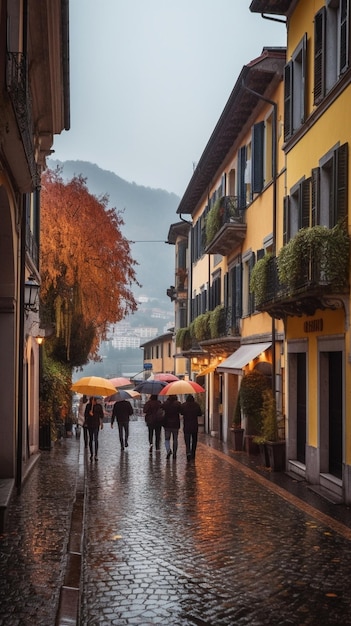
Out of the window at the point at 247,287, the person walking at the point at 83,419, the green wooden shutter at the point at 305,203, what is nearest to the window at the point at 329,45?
the green wooden shutter at the point at 305,203

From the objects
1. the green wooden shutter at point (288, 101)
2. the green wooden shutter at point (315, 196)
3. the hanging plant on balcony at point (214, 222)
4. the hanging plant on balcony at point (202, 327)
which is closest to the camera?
the green wooden shutter at point (315, 196)

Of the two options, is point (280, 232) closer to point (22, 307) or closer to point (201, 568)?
point (22, 307)

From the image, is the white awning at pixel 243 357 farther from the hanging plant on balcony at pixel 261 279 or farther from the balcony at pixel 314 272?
the balcony at pixel 314 272

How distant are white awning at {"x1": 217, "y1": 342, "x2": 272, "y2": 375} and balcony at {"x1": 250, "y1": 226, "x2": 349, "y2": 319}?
15.0ft

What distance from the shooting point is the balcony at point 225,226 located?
24250 mm

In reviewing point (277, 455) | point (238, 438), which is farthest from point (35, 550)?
point (238, 438)

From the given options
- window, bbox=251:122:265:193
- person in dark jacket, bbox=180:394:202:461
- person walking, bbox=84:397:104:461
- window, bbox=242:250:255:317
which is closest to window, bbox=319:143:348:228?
window, bbox=251:122:265:193

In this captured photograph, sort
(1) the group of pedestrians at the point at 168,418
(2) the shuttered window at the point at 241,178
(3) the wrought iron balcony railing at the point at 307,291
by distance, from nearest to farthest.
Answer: (3) the wrought iron balcony railing at the point at 307,291
(1) the group of pedestrians at the point at 168,418
(2) the shuttered window at the point at 241,178

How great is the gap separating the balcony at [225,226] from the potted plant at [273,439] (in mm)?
7324

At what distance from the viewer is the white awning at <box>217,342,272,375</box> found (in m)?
20.9

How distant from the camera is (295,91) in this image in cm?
1706

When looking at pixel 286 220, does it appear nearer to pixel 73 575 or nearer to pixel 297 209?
pixel 297 209

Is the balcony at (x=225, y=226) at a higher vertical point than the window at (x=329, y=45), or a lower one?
lower

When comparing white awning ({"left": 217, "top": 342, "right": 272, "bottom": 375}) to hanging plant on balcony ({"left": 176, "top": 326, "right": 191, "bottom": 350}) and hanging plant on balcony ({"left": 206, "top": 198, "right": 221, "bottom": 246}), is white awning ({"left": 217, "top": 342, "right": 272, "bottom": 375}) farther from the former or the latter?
hanging plant on balcony ({"left": 176, "top": 326, "right": 191, "bottom": 350})
